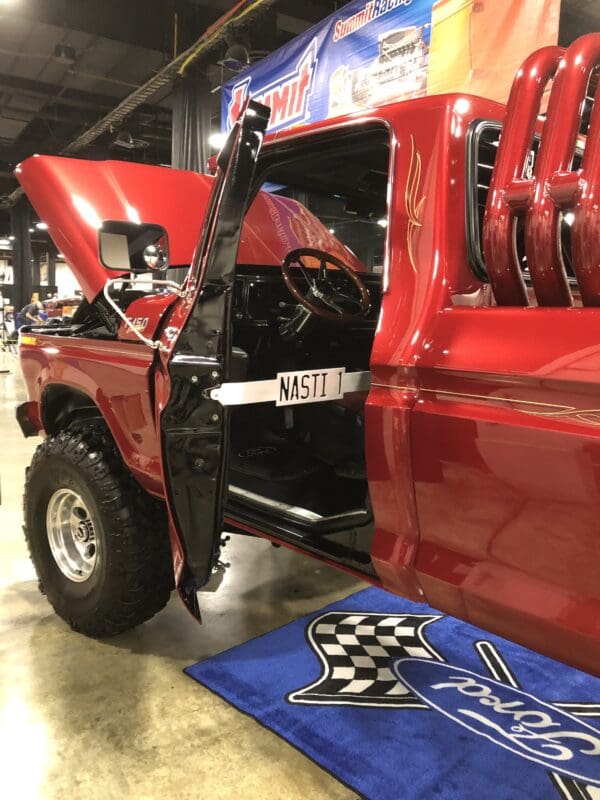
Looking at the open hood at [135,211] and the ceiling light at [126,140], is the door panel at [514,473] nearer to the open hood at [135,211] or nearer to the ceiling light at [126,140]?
the open hood at [135,211]

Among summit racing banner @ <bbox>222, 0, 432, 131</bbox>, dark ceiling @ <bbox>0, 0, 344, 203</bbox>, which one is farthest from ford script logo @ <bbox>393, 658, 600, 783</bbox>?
dark ceiling @ <bbox>0, 0, 344, 203</bbox>

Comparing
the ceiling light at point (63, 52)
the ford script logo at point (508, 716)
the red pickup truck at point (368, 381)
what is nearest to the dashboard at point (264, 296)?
the red pickup truck at point (368, 381)

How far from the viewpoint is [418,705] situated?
2.07 meters

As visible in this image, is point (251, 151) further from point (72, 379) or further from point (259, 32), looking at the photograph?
point (259, 32)

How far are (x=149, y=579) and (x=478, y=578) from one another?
138cm

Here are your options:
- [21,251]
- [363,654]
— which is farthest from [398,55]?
[21,251]

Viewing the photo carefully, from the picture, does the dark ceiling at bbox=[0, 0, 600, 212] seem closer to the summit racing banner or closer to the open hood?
the summit racing banner

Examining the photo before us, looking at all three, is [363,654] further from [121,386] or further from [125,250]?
[125,250]

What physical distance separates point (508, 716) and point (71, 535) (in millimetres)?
1791

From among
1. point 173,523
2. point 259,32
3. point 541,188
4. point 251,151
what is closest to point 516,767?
point 173,523

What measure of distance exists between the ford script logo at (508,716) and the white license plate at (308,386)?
106cm

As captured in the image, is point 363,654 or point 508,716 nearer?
point 508,716

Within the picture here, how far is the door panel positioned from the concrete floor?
774 mm

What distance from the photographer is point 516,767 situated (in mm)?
1783
